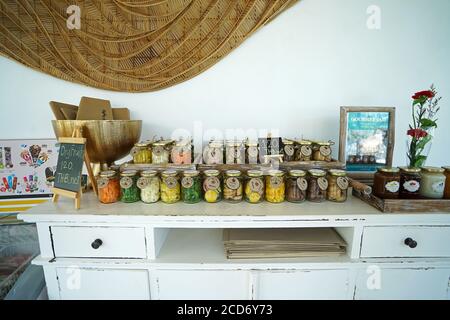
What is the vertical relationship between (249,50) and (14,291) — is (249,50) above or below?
above

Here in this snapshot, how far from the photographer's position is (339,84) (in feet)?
4.26

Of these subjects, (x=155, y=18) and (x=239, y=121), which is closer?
(x=155, y=18)

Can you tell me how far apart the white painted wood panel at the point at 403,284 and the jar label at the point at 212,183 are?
618 mm

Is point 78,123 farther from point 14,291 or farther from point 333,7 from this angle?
point 333,7

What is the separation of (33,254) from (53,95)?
792 mm

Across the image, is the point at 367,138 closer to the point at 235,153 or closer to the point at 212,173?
the point at 235,153

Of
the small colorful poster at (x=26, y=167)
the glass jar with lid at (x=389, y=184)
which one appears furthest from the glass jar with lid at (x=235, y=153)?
the small colorful poster at (x=26, y=167)

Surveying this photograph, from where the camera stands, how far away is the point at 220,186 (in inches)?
39.0

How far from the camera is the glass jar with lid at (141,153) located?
3.35ft

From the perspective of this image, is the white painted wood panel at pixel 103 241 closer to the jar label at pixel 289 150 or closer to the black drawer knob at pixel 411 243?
the jar label at pixel 289 150

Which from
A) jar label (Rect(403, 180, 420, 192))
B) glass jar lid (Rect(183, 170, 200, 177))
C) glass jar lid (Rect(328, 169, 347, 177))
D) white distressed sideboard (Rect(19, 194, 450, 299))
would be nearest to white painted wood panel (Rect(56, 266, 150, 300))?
white distressed sideboard (Rect(19, 194, 450, 299))

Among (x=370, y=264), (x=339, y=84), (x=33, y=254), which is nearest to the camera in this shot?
(x=370, y=264)

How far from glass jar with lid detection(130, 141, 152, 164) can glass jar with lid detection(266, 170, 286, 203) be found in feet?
1.66

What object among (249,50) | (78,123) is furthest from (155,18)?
(78,123)
